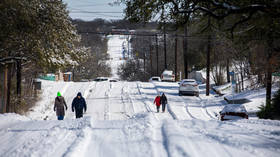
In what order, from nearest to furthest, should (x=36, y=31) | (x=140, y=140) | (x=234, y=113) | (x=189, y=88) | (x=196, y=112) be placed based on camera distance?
(x=140, y=140)
(x=36, y=31)
(x=234, y=113)
(x=196, y=112)
(x=189, y=88)

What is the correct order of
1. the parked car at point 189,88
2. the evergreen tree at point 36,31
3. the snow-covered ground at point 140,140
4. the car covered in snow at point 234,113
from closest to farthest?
the snow-covered ground at point 140,140, the evergreen tree at point 36,31, the car covered in snow at point 234,113, the parked car at point 189,88

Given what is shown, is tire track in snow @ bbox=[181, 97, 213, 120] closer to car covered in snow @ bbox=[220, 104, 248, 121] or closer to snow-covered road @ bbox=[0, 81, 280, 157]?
car covered in snow @ bbox=[220, 104, 248, 121]

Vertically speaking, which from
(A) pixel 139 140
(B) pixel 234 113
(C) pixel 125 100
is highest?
(A) pixel 139 140

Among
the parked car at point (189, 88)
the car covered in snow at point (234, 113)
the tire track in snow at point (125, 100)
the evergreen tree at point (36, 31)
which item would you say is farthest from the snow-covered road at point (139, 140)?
the parked car at point (189, 88)

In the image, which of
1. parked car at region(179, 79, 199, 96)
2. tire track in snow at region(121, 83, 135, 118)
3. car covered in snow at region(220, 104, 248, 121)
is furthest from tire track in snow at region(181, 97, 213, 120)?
car covered in snow at region(220, 104, 248, 121)

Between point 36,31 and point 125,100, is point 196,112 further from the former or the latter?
point 36,31

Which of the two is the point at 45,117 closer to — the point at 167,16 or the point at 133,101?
the point at 133,101

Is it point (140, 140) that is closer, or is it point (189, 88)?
point (140, 140)

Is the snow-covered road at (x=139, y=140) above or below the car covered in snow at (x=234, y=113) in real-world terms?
above

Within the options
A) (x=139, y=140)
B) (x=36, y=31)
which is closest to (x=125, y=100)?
(x=36, y=31)

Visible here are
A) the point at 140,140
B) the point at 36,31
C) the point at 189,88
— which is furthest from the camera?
the point at 189,88

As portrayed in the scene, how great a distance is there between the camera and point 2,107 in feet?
68.7

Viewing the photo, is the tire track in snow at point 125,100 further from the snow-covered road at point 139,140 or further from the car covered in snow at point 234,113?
the snow-covered road at point 139,140

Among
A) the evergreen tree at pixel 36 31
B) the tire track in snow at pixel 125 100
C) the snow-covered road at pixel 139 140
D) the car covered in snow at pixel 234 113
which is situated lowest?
the tire track in snow at pixel 125 100
